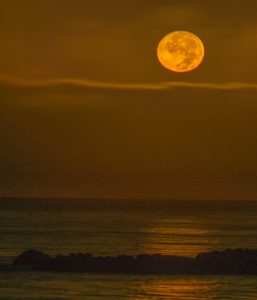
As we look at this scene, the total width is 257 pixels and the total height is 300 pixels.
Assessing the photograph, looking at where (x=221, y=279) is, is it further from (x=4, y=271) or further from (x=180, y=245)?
(x=180, y=245)

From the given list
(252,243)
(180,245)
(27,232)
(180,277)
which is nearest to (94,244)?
(180,245)

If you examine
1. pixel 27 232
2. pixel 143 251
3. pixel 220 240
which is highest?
pixel 27 232

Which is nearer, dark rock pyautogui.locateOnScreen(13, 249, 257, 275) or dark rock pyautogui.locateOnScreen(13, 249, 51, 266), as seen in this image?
dark rock pyautogui.locateOnScreen(13, 249, 257, 275)

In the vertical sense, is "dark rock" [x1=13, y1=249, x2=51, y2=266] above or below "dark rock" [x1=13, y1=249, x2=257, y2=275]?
above

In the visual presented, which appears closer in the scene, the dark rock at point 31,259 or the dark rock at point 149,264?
the dark rock at point 149,264

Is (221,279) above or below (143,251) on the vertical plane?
below

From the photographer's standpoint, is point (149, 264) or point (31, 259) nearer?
point (149, 264)

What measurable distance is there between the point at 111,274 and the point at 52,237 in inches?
1352

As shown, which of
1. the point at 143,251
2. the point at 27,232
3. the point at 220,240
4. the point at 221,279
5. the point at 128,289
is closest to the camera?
the point at 128,289

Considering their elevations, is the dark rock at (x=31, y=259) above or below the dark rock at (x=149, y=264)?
above

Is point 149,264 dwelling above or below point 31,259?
below

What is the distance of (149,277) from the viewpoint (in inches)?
1791

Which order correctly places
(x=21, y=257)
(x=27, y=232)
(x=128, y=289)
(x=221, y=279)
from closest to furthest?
1. (x=128, y=289)
2. (x=221, y=279)
3. (x=21, y=257)
4. (x=27, y=232)

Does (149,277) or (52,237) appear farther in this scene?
(52,237)
